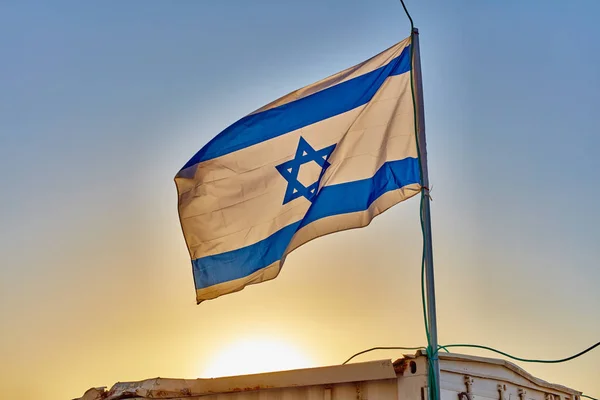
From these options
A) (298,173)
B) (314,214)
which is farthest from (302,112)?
(314,214)

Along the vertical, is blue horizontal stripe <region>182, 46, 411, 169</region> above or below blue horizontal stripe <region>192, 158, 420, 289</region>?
above

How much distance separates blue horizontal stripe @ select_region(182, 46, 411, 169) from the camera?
23.9 ft

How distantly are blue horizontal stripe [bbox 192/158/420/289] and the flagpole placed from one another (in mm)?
140

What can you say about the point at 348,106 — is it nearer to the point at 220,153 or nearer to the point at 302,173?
the point at 302,173

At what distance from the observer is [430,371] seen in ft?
19.9

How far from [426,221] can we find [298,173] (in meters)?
1.73

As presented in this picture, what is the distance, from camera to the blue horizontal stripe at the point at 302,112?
23.9ft

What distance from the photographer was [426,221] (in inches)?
247

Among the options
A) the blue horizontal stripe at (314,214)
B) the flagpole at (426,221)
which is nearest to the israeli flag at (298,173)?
the blue horizontal stripe at (314,214)

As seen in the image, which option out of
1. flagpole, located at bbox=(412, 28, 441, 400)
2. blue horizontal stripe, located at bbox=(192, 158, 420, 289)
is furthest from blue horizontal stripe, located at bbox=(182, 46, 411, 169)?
blue horizontal stripe, located at bbox=(192, 158, 420, 289)

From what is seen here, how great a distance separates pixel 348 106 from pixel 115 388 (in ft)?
19.6

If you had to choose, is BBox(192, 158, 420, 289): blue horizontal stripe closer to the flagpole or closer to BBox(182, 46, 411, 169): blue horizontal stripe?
the flagpole

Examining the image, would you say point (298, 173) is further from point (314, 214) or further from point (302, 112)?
point (302, 112)

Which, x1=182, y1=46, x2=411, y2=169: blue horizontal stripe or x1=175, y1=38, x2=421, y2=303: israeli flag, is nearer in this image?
x1=175, y1=38, x2=421, y2=303: israeli flag
